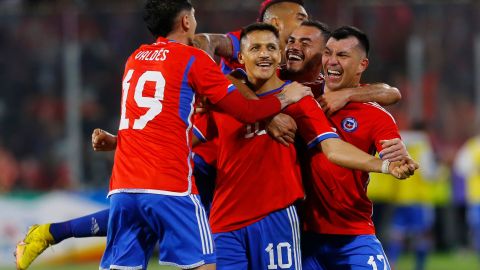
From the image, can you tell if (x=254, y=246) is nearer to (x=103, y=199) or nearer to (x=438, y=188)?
(x=103, y=199)

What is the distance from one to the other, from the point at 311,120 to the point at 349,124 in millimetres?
318

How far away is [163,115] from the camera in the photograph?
20.2 ft

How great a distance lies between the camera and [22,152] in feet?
45.6

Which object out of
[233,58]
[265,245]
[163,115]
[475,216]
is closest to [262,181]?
[265,245]

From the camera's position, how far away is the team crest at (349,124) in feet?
21.6

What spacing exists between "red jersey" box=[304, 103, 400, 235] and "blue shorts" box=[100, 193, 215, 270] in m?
0.83

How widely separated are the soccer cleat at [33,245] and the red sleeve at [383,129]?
7.67ft

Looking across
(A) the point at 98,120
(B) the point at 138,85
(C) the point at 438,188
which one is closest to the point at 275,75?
(B) the point at 138,85

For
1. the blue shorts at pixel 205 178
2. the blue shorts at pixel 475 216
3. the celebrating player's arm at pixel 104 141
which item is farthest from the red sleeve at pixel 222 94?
the blue shorts at pixel 475 216

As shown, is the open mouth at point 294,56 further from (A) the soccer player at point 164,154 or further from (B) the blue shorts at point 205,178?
(B) the blue shorts at point 205,178

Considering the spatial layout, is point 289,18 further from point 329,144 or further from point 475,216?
point 475,216

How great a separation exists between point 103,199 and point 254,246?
25.5 ft

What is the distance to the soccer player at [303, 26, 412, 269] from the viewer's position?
6547 millimetres

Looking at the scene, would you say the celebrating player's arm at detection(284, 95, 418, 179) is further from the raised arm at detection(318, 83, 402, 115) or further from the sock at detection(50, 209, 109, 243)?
the sock at detection(50, 209, 109, 243)
